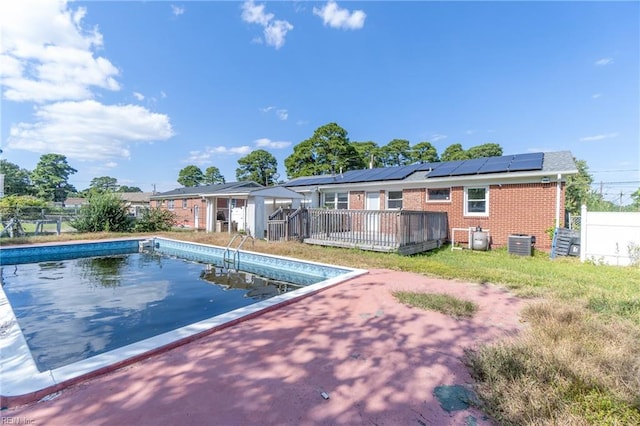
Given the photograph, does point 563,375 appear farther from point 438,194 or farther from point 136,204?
point 136,204

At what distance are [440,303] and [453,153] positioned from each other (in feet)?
129

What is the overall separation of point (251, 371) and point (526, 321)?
3.86m

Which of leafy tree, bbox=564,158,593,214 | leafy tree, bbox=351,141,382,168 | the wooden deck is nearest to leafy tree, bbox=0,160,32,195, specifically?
leafy tree, bbox=351,141,382,168

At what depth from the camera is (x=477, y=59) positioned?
1408cm

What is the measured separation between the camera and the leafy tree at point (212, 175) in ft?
206

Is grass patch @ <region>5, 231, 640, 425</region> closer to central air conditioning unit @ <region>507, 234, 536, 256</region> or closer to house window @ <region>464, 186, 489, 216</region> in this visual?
central air conditioning unit @ <region>507, 234, 536, 256</region>

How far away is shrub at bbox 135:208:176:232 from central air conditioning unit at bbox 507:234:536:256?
19609 mm

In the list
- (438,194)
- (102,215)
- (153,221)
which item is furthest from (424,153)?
(102,215)

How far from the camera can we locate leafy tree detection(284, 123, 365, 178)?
112 feet

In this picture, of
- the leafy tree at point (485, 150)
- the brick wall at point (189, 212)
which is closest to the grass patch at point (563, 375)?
the brick wall at point (189, 212)

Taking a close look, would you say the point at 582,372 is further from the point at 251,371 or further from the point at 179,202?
the point at 179,202

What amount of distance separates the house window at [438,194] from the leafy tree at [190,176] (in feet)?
194

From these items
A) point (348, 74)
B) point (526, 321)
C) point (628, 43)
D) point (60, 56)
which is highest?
point (348, 74)

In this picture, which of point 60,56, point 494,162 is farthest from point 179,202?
point 494,162
